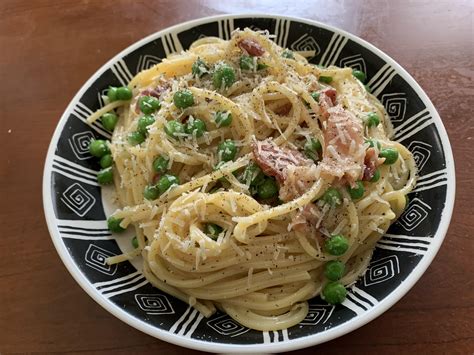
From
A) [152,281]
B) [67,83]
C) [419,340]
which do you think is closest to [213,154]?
[152,281]

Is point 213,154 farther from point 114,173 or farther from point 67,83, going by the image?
point 67,83

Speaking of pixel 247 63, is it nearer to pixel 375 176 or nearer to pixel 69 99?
pixel 375 176

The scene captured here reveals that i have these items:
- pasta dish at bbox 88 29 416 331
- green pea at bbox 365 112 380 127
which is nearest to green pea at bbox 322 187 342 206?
pasta dish at bbox 88 29 416 331

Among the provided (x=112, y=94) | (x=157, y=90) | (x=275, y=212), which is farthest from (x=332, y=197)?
(x=112, y=94)

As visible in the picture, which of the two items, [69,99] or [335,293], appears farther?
[69,99]

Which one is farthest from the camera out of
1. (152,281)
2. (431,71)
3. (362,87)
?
(431,71)
